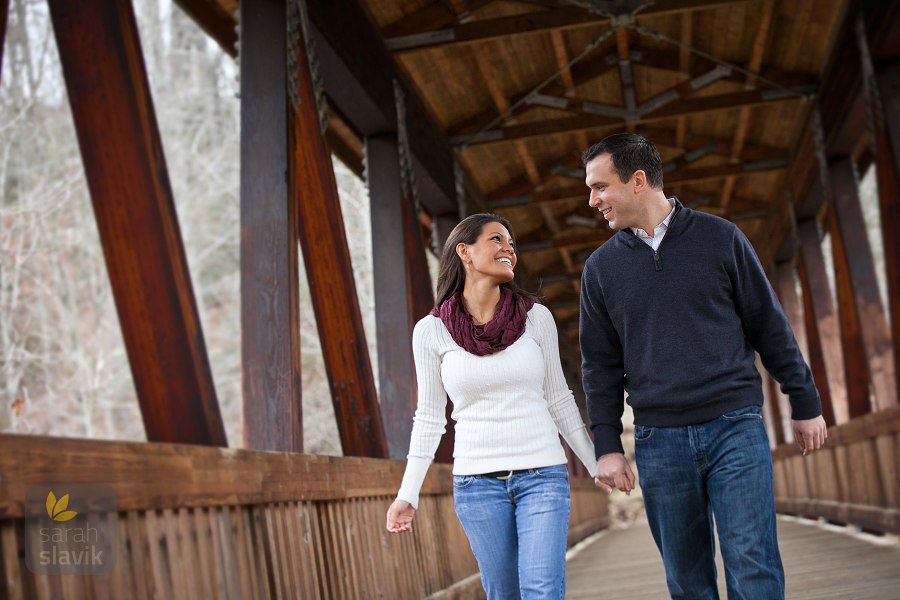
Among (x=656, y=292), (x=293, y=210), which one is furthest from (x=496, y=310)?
(x=293, y=210)

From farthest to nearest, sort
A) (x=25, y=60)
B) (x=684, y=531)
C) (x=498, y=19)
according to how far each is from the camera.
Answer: (x=25, y=60), (x=498, y=19), (x=684, y=531)

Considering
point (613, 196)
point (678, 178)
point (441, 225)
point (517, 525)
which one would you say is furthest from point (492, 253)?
point (678, 178)

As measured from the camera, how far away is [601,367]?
3.09 meters

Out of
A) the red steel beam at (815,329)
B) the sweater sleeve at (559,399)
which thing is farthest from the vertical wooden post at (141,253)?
the red steel beam at (815,329)

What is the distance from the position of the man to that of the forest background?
57.1ft

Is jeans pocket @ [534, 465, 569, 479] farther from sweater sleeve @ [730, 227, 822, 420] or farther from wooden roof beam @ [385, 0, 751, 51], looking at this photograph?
wooden roof beam @ [385, 0, 751, 51]

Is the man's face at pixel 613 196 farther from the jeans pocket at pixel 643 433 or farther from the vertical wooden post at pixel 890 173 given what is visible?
the vertical wooden post at pixel 890 173

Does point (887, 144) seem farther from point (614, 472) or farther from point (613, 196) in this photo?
point (614, 472)

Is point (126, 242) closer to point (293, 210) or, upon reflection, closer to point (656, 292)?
point (656, 292)

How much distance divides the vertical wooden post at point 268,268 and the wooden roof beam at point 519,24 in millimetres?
3064

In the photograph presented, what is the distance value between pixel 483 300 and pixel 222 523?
37.5 inches

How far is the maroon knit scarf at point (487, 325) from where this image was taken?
3076 millimetres

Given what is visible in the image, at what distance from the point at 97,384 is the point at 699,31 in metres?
15.1

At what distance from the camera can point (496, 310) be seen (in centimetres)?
315
